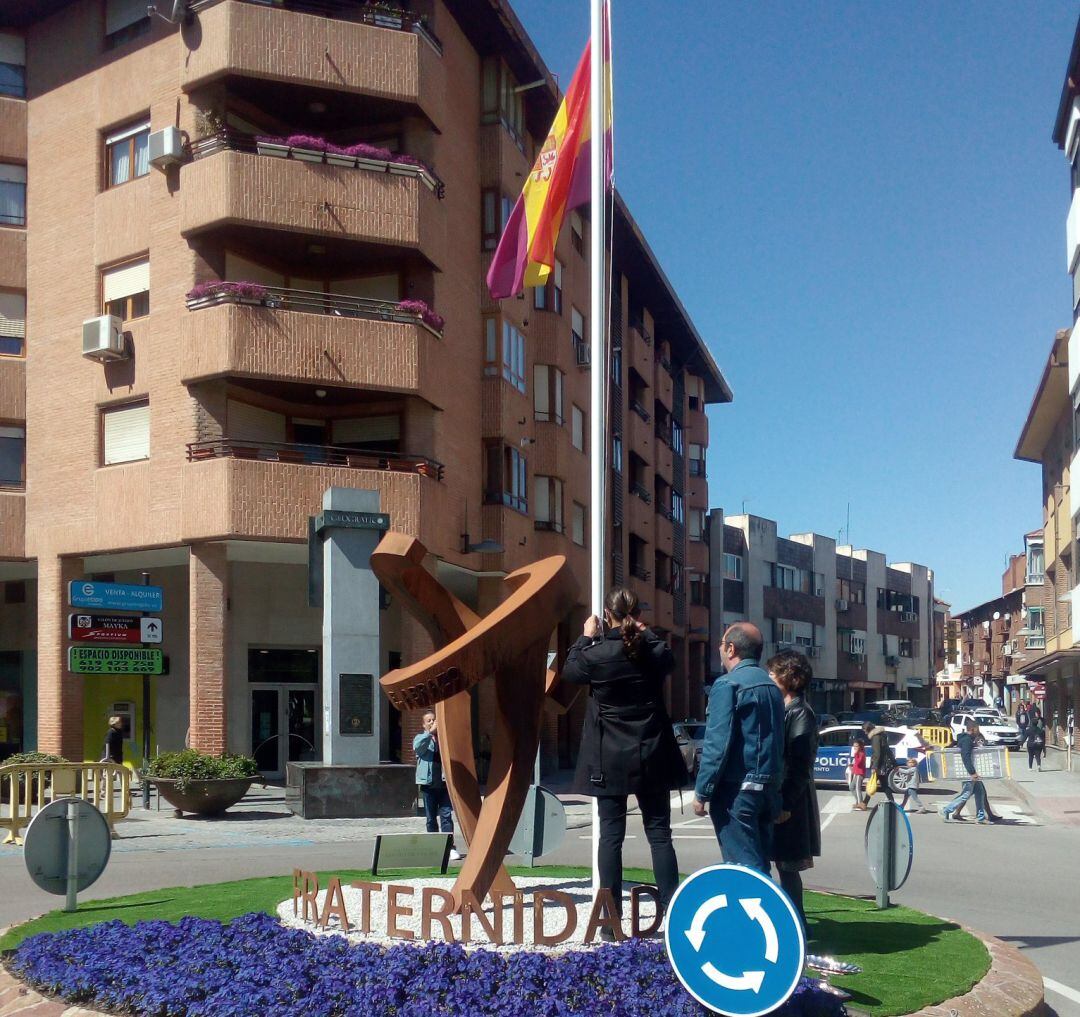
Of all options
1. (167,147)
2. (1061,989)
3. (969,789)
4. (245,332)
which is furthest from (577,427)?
(1061,989)

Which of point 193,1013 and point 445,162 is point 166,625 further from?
point 193,1013

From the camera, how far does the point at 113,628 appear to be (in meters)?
21.6

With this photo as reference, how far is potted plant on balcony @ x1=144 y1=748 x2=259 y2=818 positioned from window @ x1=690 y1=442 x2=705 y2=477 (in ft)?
129

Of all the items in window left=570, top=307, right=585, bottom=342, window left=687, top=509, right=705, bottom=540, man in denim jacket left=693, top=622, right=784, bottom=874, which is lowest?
man in denim jacket left=693, top=622, right=784, bottom=874

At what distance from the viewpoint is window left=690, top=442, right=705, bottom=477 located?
191 feet

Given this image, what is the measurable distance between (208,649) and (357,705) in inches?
187

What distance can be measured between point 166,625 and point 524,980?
84.1 ft

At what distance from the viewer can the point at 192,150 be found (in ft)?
84.7

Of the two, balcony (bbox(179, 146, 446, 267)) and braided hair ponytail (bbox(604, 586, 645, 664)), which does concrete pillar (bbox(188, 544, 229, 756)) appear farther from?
braided hair ponytail (bbox(604, 586, 645, 664))

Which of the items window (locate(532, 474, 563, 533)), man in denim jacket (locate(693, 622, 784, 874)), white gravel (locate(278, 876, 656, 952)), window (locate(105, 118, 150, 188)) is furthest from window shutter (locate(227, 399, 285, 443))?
man in denim jacket (locate(693, 622, 784, 874))

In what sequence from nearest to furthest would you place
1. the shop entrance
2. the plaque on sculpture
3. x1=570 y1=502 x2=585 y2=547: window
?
the plaque on sculpture < the shop entrance < x1=570 y1=502 x2=585 y2=547: window

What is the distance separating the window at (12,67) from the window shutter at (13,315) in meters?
4.73

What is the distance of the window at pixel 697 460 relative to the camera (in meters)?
58.2

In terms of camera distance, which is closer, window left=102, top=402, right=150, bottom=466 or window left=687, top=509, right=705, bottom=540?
window left=102, top=402, right=150, bottom=466
